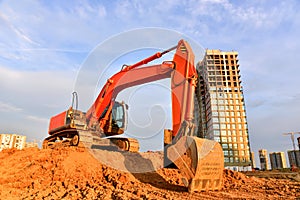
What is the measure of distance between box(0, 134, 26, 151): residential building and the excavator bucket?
53.3 meters

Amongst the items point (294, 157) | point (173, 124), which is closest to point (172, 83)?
point (173, 124)

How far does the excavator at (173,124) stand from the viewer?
520 cm

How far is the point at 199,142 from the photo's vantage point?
5297 mm

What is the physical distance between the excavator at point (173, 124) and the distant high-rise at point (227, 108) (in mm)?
20399

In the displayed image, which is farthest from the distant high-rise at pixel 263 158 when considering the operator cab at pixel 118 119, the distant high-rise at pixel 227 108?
the operator cab at pixel 118 119

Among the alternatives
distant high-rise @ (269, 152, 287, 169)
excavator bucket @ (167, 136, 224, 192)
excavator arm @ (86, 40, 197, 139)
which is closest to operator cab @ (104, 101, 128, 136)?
excavator arm @ (86, 40, 197, 139)

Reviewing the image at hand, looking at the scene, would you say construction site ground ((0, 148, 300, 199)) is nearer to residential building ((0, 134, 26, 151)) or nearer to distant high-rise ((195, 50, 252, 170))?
distant high-rise ((195, 50, 252, 170))

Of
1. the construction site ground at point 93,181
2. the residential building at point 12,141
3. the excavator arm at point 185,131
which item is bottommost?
the construction site ground at point 93,181

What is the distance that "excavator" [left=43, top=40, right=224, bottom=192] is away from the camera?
520 centimetres

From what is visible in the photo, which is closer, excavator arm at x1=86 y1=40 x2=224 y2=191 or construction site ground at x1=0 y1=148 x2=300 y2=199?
construction site ground at x1=0 y1=148 x2=300 y2=199

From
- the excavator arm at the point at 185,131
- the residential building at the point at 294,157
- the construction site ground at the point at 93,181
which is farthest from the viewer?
the residential building at the point at 294,157

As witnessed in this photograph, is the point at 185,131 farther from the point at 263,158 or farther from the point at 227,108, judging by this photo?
the point at 263,158

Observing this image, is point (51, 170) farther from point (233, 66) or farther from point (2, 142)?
point (2, 142)

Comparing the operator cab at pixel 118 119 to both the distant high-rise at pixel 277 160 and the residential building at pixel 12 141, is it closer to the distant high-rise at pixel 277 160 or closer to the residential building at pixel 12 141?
the distant high-rise at pixel 277 160
